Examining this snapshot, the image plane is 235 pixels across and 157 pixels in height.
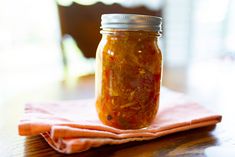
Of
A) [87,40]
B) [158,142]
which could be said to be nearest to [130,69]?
[158,142]

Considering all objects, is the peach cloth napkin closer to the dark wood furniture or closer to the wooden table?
the wooden table

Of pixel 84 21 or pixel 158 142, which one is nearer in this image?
pixel 158 142

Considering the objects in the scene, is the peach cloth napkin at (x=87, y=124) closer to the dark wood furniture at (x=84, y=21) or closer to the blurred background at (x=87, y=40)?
the blurred background at (x=87, y=40)

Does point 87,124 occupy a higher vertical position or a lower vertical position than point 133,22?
lower

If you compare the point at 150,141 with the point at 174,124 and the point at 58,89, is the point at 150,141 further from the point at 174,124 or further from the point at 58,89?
the point at 58,89

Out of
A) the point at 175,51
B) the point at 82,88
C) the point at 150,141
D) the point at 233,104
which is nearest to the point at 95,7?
the point at 82,88

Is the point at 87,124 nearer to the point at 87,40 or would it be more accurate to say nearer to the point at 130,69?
the point at 130,69

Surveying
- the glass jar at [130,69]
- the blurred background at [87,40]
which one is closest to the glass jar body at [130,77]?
the glass jar at [130,69]
